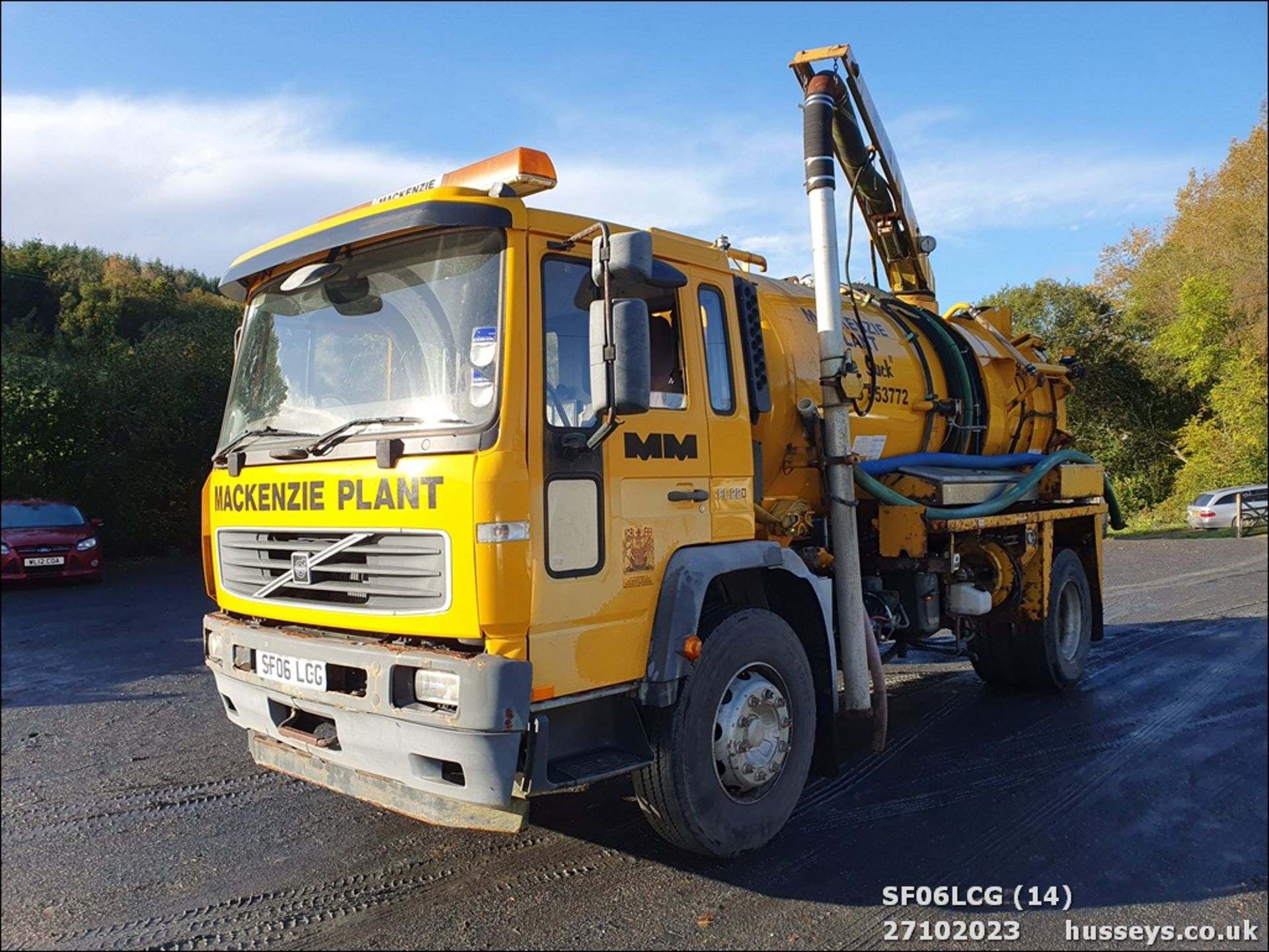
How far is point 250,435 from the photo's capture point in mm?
3904

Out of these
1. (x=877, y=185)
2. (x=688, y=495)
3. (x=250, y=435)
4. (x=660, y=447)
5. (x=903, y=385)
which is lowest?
(x=688, y=495)

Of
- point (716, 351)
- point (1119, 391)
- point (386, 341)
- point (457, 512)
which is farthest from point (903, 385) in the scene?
point (457, 512)

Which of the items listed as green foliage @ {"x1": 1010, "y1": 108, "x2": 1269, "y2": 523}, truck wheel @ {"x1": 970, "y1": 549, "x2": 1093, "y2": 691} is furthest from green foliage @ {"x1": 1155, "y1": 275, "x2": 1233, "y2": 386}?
truck wheel @ {"x1": 970, "y1": 549, "x2": 1093, "y2": 691}

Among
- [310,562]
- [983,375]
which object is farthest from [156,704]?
[983,375]

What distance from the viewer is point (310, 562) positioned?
3.44 m

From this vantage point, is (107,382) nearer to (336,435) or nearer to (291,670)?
(336,435)

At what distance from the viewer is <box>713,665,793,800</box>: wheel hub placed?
3734 mm

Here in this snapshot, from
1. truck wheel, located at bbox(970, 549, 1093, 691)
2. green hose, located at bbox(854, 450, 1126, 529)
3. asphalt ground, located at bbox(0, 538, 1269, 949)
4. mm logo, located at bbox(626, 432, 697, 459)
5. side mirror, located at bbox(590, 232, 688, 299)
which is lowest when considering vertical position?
asphalt ground, located at bbox(0, 538, 1269, 949)

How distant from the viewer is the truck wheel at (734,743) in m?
3.52

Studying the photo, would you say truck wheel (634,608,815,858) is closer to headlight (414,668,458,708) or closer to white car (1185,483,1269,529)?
headlight (414,668,458,708)

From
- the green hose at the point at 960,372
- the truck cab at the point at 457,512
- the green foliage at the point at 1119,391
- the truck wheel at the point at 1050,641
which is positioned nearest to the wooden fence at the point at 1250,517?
the green foliage at the point at 1119,391

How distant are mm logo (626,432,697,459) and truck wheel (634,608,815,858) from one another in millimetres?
761

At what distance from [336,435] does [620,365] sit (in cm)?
118

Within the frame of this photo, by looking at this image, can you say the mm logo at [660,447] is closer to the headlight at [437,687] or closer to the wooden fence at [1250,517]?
the headlight at [437,687]
